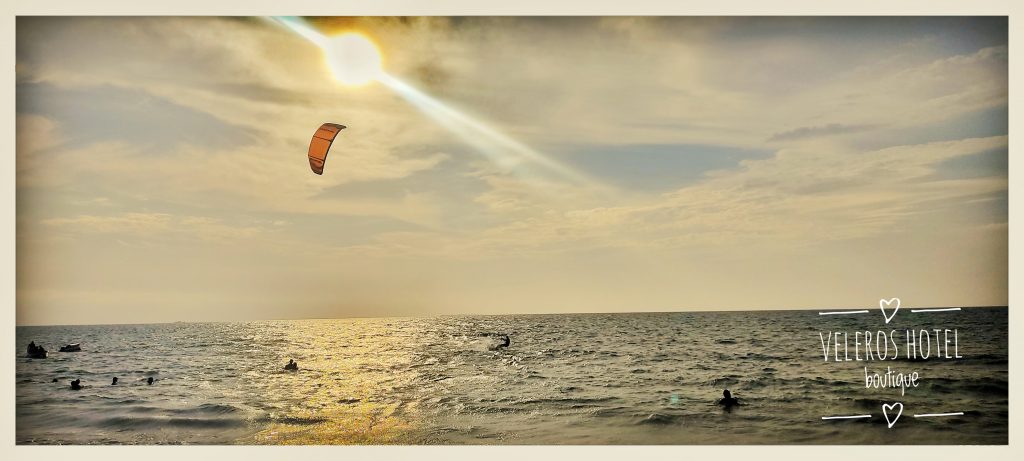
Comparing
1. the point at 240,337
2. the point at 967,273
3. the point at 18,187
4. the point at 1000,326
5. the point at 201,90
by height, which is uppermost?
the point at 201,90

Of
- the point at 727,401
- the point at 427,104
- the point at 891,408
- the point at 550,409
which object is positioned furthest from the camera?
the point at 550,409

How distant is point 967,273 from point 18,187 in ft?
27.6

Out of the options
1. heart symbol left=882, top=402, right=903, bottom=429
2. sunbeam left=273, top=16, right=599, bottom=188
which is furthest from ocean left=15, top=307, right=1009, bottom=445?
sunbeam left=273, top=16, right=599, bottom=188

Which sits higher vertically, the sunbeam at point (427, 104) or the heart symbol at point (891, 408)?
the sunbeam at point (427, 104)

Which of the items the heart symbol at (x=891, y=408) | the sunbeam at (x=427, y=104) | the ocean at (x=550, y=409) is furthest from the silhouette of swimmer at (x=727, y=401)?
the sunbeam at (x=427, y=104)

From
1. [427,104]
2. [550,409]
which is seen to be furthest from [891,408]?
[427,104]

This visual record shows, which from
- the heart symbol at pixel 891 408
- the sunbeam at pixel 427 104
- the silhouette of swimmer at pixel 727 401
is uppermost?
the sunbeam at pixel 427 104

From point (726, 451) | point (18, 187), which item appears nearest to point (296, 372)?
point (18, 187)

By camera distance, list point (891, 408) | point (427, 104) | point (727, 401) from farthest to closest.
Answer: point (727, 401)
point (427, 104)
point (891, 408)

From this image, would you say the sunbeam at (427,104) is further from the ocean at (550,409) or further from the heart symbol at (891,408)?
the heart symbol at (891,408)

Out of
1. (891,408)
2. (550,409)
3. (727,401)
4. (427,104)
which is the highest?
(427,104)

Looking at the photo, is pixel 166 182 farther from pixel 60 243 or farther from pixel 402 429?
pixel 402 429

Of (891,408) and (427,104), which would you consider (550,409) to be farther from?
(427,104)

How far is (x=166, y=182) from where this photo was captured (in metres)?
6.77
